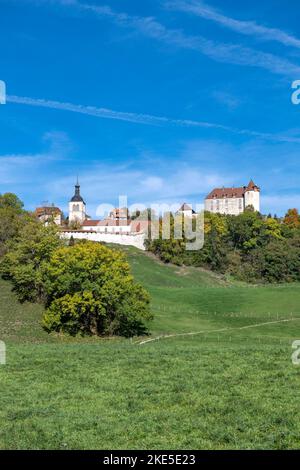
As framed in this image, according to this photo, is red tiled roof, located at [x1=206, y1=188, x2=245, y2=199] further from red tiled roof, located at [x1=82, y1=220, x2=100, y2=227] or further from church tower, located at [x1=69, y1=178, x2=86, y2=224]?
red tiled roof, located at [x1=82, y1=220, x2=100, y2=227]

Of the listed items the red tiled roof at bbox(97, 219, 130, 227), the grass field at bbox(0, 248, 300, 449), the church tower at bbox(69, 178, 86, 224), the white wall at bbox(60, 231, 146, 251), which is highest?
the church tower at bbox(69, 178, 86, 224)

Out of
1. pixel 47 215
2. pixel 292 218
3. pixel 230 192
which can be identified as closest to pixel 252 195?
pixel 230 192

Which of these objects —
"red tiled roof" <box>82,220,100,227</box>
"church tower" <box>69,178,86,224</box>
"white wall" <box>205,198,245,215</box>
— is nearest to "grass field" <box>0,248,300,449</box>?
"red tiled roof" <box>82,220,100,227</box>

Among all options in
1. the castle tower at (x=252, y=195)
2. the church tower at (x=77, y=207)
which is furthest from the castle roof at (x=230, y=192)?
the church tower at (x=77, y=207)

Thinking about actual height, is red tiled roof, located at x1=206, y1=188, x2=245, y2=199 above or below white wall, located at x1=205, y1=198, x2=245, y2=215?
above

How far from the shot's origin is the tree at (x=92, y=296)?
46656 millimetres

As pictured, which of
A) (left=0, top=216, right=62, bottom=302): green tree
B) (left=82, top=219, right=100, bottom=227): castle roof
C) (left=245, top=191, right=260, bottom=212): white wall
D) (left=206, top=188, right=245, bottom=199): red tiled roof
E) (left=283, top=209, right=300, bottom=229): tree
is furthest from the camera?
(left=206, top=188, right=245, bottom=199): red tiled roof

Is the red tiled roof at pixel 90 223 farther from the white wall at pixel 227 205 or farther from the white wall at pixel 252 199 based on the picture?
the white wall at pixel 252 199

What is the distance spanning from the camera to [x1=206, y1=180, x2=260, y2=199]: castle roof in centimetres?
18588

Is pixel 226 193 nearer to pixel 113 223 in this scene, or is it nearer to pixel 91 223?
pixel 113 223

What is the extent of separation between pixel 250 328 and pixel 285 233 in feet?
247

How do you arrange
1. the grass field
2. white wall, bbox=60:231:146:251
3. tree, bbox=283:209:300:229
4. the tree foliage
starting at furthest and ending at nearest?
tree, bbox=283:209:300:229 < white wall, bbox=60:231:146:251 < the tree foliage < the grass field

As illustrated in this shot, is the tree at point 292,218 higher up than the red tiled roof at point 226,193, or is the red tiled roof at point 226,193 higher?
the red tiled roof at point 226,193
